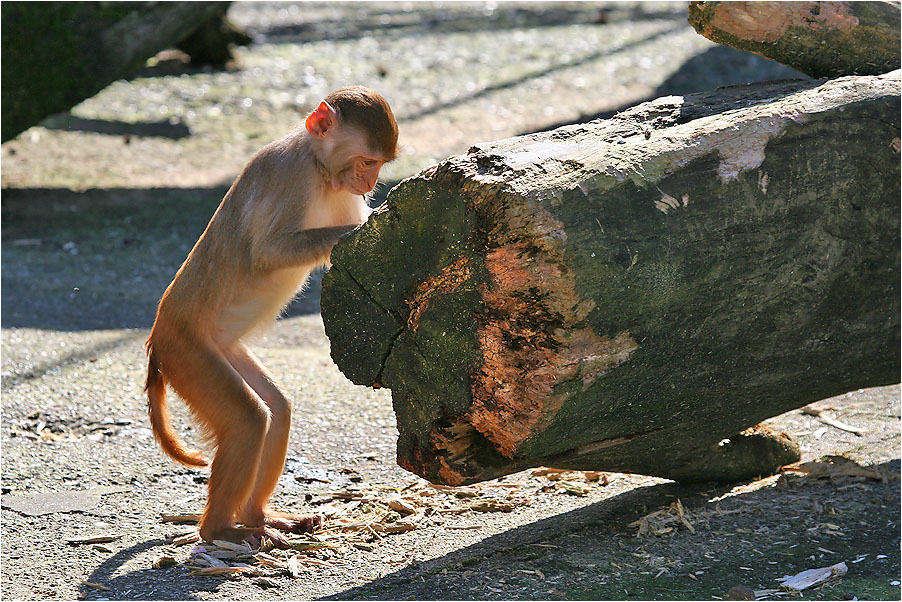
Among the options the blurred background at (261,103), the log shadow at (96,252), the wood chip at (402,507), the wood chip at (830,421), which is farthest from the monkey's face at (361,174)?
the log shadow at (96,252)

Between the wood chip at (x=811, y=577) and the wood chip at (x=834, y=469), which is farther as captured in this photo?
the wood chip at (x=834, y=469)

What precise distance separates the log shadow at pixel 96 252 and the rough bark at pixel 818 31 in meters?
3.17

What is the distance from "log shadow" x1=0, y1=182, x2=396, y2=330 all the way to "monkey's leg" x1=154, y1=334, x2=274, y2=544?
2.77m

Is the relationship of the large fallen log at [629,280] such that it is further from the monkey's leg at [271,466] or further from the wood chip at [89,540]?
the wood chip at [89,540]

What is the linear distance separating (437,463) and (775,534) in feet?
4.27

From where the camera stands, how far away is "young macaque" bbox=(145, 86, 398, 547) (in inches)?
153

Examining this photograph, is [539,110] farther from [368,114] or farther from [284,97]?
[368,114]

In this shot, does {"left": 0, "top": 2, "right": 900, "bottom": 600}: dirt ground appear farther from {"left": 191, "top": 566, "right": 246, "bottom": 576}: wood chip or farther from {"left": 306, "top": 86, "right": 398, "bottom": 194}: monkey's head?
{"left": 306, "top": 86, "right": 398, "bottom": 194}: monkey's head

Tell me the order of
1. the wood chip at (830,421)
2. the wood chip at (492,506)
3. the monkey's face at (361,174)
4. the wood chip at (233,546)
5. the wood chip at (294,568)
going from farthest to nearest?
1. the wood chip at (830,421)
2. the wood chip at (492,506)
3. the monkey's face at (361,174)
4. the wood chip at (233,546)
5. the wood chip at (294,568)

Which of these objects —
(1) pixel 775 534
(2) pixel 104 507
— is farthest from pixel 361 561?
(1) pixel 775 534

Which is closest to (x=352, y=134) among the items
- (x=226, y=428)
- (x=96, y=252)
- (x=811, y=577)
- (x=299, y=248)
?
(x=299, y=248)

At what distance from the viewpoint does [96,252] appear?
7.94 metres

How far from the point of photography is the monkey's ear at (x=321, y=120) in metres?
3.97

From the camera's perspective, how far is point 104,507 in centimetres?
429
